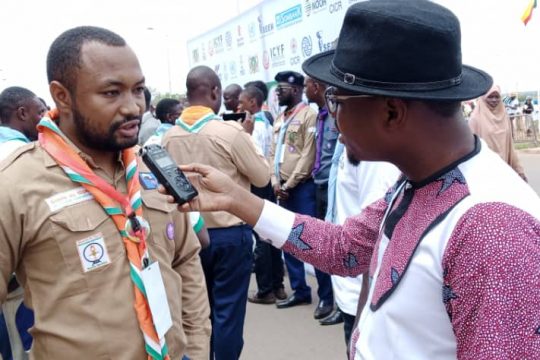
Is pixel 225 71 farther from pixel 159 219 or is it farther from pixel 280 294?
pixel 159 219

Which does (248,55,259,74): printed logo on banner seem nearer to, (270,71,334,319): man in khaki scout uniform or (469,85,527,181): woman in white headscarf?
(270,71,334,319): man in khaki scout uniform

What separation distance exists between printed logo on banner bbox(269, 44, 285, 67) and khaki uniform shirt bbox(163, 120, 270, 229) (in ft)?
8.50

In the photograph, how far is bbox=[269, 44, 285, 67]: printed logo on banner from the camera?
5941mm

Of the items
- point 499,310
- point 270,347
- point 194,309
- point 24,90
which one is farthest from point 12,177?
point 270,347

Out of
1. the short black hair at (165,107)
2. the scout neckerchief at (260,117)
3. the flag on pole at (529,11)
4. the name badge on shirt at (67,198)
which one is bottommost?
the flag on pole at (529,11)

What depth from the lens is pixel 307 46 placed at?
210 inches

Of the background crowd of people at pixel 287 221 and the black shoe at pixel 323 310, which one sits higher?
the background crowd of people at pixel 287 221

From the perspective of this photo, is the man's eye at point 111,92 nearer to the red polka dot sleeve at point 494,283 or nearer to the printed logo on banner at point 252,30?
the red polka dot sleeve at point 494,283

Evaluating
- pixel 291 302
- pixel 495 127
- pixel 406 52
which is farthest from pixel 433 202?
pixel 495 127

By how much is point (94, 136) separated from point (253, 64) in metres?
5.30

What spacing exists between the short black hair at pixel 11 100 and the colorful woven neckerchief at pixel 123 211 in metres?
2.59

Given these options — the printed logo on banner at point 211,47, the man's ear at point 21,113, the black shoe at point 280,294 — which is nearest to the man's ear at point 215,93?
the man's ear at point 21,113

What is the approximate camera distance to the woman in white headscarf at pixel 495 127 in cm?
546

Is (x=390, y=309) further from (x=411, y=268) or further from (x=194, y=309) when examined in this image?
(x=194, y=309)
